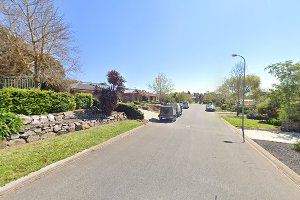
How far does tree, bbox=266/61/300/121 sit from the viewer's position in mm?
15617

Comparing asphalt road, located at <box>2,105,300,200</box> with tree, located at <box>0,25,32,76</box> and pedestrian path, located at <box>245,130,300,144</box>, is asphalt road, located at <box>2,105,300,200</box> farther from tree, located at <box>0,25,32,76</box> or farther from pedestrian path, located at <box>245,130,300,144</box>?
tree, located at <box>0,25,32,76</box>

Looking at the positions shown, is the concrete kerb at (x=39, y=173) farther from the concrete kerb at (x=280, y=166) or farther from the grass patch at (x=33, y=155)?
the concrete kerb at (x=280, y=166)

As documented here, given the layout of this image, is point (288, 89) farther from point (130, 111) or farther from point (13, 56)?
point (13, 56)

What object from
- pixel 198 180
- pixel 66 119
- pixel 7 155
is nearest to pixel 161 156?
pixel 198 180

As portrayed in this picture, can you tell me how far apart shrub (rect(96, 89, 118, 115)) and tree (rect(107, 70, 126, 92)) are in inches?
30.9

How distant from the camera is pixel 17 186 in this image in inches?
153

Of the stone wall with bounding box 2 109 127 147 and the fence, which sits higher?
the fence

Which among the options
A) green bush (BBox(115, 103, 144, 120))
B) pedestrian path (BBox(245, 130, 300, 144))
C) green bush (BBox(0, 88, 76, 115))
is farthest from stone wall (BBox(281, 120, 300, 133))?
green bush (BBox(0, 88, 76, 115))

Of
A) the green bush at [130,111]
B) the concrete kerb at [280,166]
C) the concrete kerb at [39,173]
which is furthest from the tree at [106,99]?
the concrete kerb at [280,166]

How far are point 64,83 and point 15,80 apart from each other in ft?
12.9

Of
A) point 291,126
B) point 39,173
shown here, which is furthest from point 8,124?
point 291,126

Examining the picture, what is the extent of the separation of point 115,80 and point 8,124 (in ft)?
29.8

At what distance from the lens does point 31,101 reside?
8625 millimetres

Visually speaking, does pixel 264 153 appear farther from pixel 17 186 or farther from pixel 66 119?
pixel 66 119
